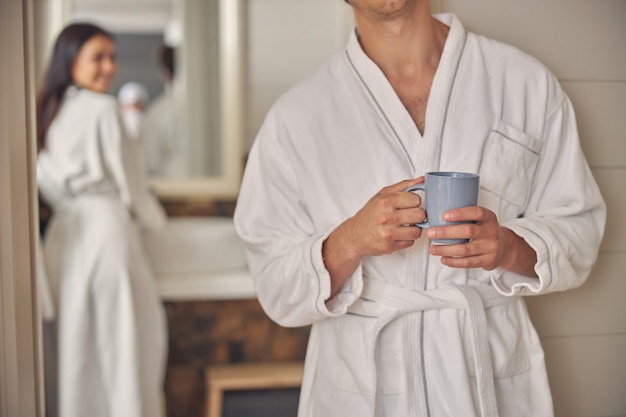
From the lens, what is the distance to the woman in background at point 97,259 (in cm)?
238

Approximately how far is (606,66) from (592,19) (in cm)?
8

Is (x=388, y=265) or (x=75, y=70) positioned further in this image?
(x=75, y=70)

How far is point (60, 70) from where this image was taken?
8.55ft

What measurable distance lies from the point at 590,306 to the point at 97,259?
153cm

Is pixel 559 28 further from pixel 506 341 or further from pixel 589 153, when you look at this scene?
pixel 506 341

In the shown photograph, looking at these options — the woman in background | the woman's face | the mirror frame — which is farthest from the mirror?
the woman in background

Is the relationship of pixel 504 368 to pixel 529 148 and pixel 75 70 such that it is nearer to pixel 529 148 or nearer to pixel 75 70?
pixel 529 148

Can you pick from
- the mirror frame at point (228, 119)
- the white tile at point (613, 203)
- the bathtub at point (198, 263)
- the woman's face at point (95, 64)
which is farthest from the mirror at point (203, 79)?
the white tile at point (613, 203)

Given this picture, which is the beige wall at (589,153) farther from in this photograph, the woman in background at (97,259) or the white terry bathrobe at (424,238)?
the woman in background at (97,259)

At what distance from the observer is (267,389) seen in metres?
2.69

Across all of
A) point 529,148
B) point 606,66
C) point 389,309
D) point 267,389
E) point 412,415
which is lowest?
point 267,389

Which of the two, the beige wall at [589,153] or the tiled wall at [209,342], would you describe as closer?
the beige wall at [589,153]

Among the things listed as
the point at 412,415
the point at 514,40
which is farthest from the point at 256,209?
the point at 514,40

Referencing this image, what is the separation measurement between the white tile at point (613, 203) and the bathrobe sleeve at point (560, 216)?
0.13 meters
